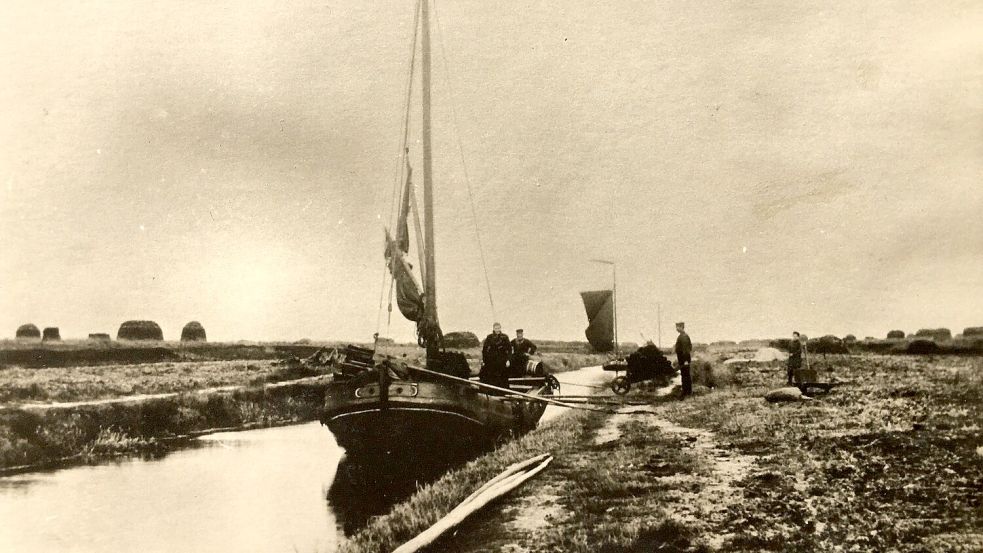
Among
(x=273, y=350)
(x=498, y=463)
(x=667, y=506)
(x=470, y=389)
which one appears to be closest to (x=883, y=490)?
(x=667, y=506)

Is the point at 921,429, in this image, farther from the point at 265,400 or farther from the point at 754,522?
the point at 265,400

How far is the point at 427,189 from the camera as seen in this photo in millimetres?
15117

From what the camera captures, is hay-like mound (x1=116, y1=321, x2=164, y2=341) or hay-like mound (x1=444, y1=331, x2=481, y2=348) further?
hay-like mound (x1=444, y1=331, x2=481, y2=348)

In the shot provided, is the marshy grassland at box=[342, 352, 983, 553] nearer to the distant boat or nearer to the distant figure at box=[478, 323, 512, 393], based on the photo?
the distant boat

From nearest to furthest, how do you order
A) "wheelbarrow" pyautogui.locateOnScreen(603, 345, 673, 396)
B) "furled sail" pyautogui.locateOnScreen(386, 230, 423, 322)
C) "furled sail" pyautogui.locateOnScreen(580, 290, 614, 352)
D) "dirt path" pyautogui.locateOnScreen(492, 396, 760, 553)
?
"dirt path" pyautogui.locateOnScreen(492, 396, 760, 553) → "furled sail" pyautogui.locateOnScreen(386, 230, 423, 322) → "wheelbarrow" pyautogui.locateOnScreen(603, 345, 673, 396) → "furled sail" pyautogui.locateOnScreen(580, 290, 614, 352)

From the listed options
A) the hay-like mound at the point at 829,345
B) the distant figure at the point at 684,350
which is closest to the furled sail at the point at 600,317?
the hay-like mound at the point at 829,345

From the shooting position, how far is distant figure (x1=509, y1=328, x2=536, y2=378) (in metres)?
15.7

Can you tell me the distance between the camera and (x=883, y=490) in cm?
612

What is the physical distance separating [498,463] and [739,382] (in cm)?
1211

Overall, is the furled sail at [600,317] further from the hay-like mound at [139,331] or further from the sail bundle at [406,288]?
the hay-like mound at [139,331]

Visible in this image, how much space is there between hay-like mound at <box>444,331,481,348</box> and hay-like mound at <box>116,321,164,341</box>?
22.4 m

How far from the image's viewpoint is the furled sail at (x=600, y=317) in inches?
1561

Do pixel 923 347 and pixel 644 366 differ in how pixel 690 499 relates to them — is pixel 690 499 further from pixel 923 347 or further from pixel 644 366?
pixel 923 347

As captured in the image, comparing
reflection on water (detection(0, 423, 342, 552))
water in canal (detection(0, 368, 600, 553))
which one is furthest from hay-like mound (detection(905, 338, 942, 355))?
reflection on water (detection(0, 423, 342, 552))
